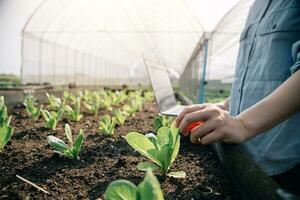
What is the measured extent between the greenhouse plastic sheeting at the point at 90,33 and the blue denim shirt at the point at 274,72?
9.51 m

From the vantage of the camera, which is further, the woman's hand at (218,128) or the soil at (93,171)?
the soil at (93,171)

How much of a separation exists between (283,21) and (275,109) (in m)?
0.54

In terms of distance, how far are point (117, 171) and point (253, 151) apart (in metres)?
0.61

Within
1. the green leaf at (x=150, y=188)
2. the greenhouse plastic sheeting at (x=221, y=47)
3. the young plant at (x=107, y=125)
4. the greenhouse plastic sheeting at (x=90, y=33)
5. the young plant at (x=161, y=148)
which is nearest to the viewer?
the green leaf at (x=150, y=188)

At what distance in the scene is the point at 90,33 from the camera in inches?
605

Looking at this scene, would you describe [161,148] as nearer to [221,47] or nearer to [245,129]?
[245,129]

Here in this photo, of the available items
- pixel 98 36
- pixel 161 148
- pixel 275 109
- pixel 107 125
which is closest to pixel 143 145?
pixel 161 148

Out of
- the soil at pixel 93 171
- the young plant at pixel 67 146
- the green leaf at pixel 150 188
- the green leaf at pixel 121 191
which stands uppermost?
the green leaf at pixel 150 188

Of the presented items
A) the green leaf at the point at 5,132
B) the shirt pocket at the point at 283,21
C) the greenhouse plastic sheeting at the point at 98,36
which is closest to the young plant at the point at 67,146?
the green leaf at the point at 5,132

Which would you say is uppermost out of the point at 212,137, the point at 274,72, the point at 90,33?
the point at 90,33

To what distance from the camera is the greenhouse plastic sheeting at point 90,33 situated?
12.0 meters

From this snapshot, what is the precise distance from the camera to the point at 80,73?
16250 millimetres

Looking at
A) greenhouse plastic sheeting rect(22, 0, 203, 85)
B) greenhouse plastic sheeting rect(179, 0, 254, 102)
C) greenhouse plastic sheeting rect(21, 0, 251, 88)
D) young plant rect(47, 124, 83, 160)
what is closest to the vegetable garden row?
young plant rect(47, 124, 83, 160)

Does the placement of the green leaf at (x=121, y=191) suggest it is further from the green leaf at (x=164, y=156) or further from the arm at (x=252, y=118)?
the green leaf at (x=164, y=156)
